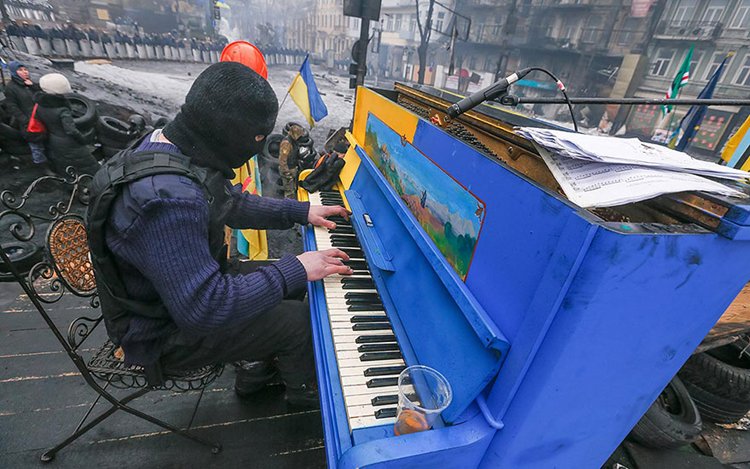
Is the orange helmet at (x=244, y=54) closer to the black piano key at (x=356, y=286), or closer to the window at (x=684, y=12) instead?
the black piano key at (x=356, y=286)

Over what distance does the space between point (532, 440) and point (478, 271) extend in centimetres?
65

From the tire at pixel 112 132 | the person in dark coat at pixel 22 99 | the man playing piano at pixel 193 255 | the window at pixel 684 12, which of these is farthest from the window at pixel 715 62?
the person in dark coat at pixel 22 99

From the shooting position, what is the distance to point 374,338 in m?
1.68

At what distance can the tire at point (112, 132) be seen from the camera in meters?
6.49

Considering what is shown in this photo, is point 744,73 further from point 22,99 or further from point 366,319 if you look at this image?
point 22,99

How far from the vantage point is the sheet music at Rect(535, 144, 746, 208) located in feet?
3.10

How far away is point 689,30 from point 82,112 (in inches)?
1205

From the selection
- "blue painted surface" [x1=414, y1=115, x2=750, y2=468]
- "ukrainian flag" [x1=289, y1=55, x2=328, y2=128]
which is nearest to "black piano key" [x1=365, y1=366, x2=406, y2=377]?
"blue painted surface" [x1=414, y1=115, x2=750, y2=468]

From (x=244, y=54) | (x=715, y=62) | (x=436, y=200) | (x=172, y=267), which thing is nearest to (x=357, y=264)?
(x=436, y=200)

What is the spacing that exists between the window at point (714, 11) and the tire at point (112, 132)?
98.1 ft

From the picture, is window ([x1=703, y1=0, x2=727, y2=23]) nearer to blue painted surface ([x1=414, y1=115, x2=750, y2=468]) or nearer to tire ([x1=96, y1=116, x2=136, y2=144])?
blue painted surface ([x1=414, y1=115, x2=750, y2=468])

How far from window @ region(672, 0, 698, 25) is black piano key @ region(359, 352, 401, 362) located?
30091mm

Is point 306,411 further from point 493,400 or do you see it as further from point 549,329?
point 549,329

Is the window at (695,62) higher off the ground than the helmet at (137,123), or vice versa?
the window at (695,62)
